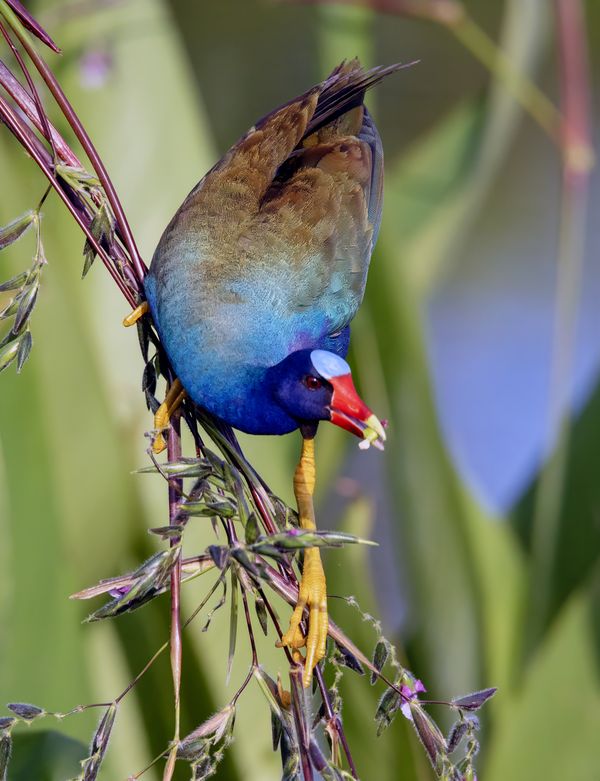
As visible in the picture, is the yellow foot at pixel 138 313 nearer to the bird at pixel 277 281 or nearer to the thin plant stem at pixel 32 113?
the bird at pixel 277 281

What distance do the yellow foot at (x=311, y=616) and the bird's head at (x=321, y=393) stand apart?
97mm

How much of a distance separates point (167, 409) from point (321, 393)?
0.12 m

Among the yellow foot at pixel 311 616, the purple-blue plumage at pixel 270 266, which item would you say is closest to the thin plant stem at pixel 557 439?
the purple-blue plumage at pixel 270 266

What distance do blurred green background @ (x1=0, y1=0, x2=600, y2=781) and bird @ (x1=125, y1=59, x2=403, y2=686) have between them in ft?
0.80

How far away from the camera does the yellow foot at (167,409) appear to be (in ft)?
2.43

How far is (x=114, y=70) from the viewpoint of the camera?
52.7 inches

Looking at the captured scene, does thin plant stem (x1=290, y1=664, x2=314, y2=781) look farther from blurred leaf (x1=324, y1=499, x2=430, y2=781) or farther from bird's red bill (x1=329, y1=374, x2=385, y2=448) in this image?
blurred leaf (x1=324, y1=499, x2=430, y2=781)

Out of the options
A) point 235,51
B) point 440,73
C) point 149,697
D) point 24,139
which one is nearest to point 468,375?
point 440,73

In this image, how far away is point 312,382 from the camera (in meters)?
0.78

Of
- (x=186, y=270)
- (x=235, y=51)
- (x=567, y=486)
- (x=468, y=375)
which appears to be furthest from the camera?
(x=468, y=375)

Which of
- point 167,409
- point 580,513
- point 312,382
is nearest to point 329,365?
point 312,382

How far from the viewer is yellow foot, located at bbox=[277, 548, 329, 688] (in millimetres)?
628

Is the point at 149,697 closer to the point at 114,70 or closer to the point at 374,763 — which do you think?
the point at 374,763

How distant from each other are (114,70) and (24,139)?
30.0 inches
